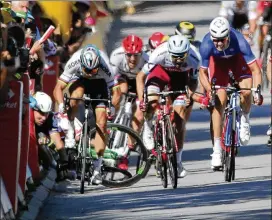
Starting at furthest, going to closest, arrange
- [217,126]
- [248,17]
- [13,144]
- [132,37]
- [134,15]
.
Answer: [134,15] < [248,17] < [132,37] < [217,126] < [13,144]

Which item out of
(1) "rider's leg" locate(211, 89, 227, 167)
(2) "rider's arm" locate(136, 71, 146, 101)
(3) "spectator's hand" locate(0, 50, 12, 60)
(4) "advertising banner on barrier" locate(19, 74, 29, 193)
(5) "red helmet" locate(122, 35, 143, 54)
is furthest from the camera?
(5) "red helmet" locate(122, 35, 143, 54)

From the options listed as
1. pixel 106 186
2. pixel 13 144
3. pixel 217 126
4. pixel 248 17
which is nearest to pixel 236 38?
pixel 217 126

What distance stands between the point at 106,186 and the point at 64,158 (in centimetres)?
64

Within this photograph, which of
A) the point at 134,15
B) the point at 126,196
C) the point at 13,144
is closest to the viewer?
the point at 13,144

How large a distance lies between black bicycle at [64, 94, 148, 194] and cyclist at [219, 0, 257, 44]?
31.6 feet

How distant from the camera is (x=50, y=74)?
75.2ft

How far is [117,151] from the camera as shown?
66.1 feet

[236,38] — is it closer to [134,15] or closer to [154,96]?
[154,96]

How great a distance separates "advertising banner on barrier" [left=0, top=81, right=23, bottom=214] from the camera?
14523 mm

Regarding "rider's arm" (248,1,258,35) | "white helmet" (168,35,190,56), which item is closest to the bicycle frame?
"white helmet" (168,35,190,56)

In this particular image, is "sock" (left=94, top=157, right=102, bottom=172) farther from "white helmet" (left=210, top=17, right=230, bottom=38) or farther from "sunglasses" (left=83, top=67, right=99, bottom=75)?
"white helmet" (left=210, top=17, right=230, bottom=38)

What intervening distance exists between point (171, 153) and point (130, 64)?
113 inches

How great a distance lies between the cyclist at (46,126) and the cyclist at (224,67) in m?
1.72

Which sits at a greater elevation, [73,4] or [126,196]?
[73,4]
